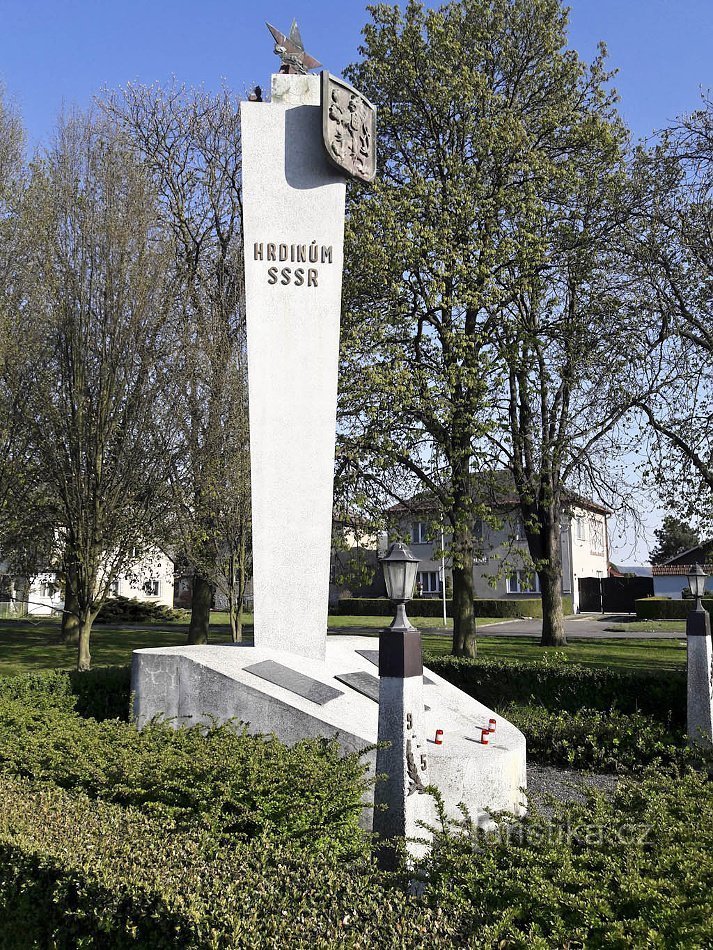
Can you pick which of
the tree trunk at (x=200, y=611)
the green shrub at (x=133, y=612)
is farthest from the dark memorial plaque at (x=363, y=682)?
the green shrub at (x=133, y=612)

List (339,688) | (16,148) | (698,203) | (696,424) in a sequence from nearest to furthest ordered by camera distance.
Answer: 1. (339,688)
2. (16,148)
3. (698,203)
4. (696,424)

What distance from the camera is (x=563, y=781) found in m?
8.69

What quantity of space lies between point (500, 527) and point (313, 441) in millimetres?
7899

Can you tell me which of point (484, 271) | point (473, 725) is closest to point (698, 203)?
point (484, 271)

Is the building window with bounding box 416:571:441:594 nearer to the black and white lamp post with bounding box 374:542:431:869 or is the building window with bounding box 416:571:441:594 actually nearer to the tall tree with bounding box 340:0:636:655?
the tall tree with bounding box 340:0:636:655

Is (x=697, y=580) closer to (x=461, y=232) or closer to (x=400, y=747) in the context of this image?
(x=400, y=747)

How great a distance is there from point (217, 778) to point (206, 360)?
1147 centimetres

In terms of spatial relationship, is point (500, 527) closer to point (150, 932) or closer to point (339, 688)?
point (339, 688)

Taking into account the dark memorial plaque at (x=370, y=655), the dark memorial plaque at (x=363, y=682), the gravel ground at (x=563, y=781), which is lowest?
the gravel ground at (x=563, y=781)

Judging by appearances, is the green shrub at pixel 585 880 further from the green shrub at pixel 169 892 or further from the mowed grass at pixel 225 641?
the mowed grass at pixel 225 641

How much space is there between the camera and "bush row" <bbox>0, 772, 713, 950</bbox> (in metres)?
3.32

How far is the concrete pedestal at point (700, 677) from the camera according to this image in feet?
30.2

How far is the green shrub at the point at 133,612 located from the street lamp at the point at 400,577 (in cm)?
3075

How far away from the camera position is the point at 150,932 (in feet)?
12.1
